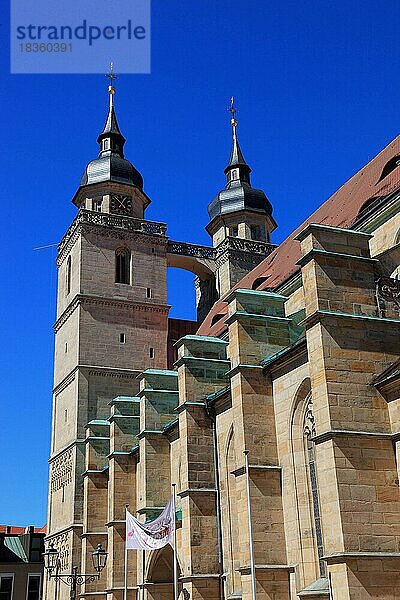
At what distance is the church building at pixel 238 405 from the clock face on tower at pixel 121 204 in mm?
77

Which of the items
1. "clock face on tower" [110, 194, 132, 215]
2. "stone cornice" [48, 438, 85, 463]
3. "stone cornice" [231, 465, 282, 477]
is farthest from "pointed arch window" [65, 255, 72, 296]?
"stone cornice" [231, 465, 282, 477]

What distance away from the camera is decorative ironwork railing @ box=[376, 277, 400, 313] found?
1562cm

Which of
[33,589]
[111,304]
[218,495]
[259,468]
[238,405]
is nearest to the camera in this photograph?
[259,468]

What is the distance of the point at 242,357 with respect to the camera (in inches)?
733

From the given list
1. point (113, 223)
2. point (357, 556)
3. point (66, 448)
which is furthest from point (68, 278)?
point (357, 556)

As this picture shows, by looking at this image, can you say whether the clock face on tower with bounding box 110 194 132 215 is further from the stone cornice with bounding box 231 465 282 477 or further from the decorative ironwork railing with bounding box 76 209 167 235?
the stone cornice with bounding box 231 465 282 477

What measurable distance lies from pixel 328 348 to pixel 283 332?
5.07 m

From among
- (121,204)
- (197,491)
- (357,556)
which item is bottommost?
(357,556)

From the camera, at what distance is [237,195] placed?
45469mm

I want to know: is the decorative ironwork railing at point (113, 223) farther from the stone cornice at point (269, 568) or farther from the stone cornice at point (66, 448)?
the stone cornice at point (269, 568)

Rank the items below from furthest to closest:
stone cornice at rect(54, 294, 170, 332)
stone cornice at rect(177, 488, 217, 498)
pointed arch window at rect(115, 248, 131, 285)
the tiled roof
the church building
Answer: pointed arch window at rect(115, 248, 131, 285) < stone cornice at rect(54, 294, 170, 332) < the tiled roof < stone cornice at rect(177, 488, 217, 498) < the church building

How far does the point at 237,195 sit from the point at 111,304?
1213 centimetres

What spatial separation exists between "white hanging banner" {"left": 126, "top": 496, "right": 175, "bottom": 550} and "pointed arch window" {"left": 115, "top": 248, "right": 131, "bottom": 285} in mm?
18458

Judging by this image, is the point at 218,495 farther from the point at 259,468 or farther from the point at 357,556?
the point at 357,556
